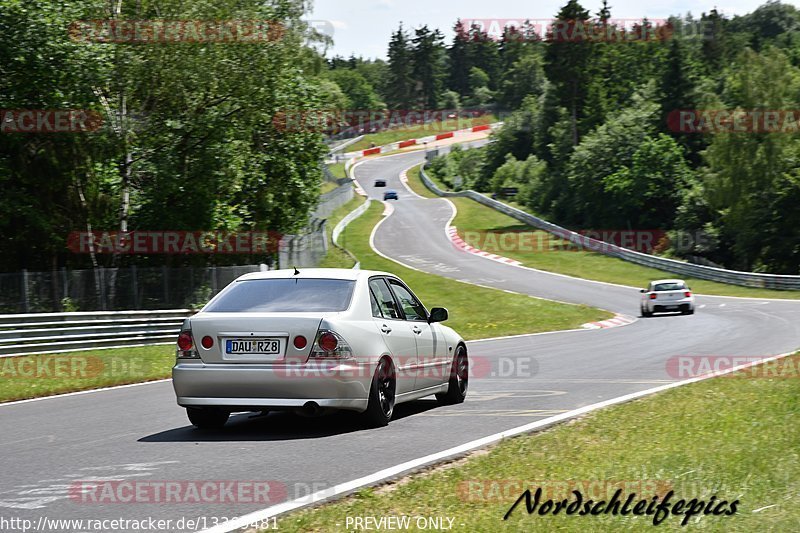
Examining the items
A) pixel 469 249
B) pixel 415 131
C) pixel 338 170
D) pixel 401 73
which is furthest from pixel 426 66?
pixel 469 249

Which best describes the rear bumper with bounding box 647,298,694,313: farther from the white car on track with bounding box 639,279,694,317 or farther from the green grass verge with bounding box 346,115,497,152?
the green grass verge with bounding box 346,115,497,152

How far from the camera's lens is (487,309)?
4194 centimetres

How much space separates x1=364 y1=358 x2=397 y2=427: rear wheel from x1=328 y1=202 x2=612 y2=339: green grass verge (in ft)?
58.1

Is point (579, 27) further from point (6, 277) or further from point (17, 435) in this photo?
point (17, 435)

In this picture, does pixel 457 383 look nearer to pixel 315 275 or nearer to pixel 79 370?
pixel 315 275

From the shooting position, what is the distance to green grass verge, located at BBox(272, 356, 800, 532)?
564cm

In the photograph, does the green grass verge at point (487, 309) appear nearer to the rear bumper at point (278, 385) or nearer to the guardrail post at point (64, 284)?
the guardrail post at point (64, 284)

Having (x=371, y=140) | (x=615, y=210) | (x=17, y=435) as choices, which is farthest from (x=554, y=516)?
(x=371, y=140)

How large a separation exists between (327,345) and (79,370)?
1096 centimetres

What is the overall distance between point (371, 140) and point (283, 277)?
14597cm

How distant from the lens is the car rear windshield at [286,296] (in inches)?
382

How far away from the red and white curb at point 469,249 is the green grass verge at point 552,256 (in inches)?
21.2

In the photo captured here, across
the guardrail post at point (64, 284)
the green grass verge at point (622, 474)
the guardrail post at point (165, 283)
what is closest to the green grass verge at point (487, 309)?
the guardrail post at point (165, 283)

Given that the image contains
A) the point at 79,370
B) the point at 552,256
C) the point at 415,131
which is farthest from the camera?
the point at 415,131
